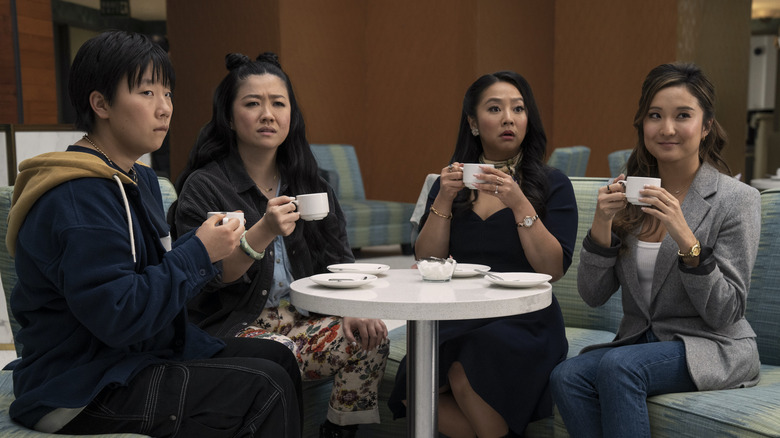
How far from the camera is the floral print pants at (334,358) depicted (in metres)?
2.25

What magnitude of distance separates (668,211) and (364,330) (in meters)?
0.91

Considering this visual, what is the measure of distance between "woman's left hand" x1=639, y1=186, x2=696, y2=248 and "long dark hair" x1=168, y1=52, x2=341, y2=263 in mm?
978

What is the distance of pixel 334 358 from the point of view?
2.24 m

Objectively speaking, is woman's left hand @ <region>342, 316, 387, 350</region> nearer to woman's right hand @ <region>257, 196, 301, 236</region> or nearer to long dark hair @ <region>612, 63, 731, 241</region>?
woman's right hand @ <region>257, 196, 301, 236</region>

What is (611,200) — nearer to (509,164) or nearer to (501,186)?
(501,186)

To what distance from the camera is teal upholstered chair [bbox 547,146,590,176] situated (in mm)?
5547

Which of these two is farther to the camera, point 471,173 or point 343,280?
point 471,173

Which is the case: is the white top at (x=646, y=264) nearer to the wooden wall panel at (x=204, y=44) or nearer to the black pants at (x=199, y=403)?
the black pants at (x=199, y=403)

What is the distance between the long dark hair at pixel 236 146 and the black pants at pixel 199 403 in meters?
0.78

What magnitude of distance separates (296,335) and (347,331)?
17 cm

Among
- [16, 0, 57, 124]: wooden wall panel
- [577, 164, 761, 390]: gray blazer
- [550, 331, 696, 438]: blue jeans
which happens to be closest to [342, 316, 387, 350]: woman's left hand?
[550, 331, 696, 438]: blue jeans

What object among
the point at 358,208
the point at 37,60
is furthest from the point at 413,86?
the point at 37,60

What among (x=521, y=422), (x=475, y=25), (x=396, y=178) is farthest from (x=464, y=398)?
(x=396, y=178)

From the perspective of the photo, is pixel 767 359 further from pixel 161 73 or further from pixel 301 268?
pixel 161 73
